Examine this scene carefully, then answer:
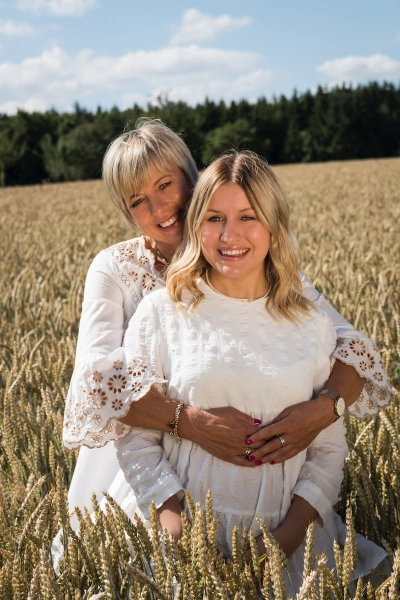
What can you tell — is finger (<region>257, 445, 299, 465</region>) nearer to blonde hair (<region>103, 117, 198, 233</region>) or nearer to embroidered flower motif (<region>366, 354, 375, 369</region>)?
embroidered flower motif (<region>366, 354, 375, 369</region>)

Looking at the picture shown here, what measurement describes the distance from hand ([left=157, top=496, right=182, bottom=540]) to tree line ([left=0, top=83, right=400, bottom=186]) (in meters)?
38.1

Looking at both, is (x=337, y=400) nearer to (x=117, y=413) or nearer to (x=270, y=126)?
(x=117, y=413)

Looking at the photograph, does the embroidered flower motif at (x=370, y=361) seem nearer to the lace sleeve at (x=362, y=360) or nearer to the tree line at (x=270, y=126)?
the lace sleeve at (x=362, y=360)

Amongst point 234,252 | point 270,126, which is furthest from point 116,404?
point 270,126

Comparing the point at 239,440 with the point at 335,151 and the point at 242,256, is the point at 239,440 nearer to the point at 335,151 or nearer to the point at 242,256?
the point at 242,256

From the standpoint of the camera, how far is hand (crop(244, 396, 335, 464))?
1.61m

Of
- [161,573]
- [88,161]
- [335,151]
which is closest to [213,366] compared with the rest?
[161,573]

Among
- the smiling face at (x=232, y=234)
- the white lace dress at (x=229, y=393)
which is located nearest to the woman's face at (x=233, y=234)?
the smiling face at (x=232, y=234)

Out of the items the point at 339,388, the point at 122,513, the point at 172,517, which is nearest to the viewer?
the point at 122,513

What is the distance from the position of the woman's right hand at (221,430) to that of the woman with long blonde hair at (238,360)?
26mm

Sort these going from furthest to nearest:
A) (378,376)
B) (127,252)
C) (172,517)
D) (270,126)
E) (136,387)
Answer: (270,126) → (127,252) → (378,376) → (136,387) → (172,517)

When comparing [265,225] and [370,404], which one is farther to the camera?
[370,404]

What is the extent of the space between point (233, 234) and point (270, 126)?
161ft

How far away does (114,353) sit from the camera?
175 centimetres
